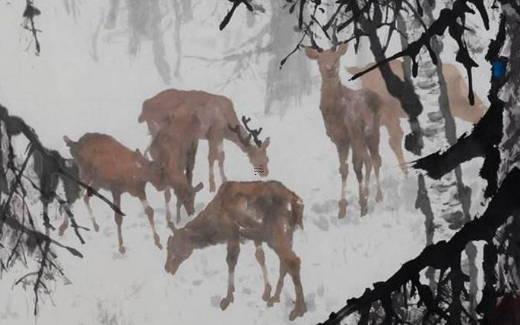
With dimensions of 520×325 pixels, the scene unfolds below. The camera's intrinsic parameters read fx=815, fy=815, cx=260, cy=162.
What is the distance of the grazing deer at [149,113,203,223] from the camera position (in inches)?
74.5

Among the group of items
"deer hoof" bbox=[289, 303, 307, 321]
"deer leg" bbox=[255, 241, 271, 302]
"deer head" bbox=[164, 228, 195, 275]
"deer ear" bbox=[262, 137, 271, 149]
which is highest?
"deer ear" bbox=[262, 137, 271, 149]

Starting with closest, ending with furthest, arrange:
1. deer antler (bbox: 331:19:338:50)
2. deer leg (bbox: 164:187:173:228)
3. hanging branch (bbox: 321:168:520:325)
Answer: hanging branch (bbox: 321:168:520:325) → deer antler (bbox: 331:19:338:50) → deer leg (bbox: 164:187:173:228)

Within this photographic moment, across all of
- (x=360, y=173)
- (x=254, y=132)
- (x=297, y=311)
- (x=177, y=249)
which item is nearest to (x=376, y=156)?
(x=360, y=173)

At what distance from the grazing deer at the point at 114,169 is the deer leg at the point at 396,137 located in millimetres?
539

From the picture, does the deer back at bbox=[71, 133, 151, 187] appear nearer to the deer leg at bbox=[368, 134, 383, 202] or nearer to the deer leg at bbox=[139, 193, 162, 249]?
the deer leg at bbox=[139, 193, 162, 249]

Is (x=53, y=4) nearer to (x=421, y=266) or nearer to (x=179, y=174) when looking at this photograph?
(x=179, y=174)

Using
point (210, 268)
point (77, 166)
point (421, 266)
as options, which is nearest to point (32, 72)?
point (77, 166)

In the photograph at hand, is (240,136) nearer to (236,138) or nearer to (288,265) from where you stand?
(236,138)

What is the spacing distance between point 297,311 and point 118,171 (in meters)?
0.53

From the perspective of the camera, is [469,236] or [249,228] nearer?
[469,236]

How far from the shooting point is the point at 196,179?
1.89 m

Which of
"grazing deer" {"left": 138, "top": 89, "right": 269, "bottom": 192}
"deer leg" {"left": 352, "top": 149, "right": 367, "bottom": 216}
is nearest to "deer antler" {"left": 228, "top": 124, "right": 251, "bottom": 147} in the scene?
"grazing deer" {"left": 138, "top": 89, "right": 269, "bottom": 192}

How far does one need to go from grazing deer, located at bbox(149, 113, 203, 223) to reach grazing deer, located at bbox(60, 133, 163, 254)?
3 centimetres

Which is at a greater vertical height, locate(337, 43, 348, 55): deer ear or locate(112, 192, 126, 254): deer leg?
locate(337, 43, 348, 55): deer ear
